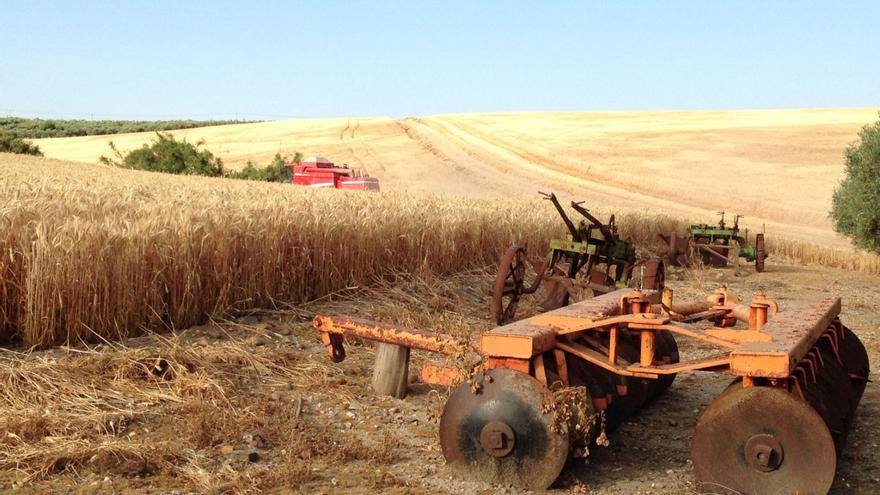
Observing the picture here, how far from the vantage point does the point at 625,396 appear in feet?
17.5

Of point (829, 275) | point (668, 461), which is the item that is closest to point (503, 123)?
point (829, 275)

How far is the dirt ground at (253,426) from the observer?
177 inches

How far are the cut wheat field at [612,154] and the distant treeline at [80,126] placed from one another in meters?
11.9

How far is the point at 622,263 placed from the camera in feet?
33.3

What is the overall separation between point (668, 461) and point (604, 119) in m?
53.9

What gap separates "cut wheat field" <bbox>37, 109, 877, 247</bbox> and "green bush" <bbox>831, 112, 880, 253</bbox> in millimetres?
6274

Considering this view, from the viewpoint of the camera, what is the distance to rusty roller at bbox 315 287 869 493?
4078mm

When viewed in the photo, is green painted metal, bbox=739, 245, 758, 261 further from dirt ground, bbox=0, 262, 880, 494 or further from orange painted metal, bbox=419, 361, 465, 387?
orange painted metal, bbox=419, 361, 465, 387

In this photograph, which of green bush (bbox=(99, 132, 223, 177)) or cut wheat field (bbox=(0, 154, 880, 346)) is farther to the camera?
green bush (bbox=(99, 132, 223, 177))

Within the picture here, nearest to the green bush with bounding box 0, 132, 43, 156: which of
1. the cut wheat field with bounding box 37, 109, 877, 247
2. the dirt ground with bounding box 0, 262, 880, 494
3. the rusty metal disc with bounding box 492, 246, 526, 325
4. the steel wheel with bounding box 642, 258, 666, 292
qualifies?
the cut wheat field with bounding box 37, 109, 877, 247

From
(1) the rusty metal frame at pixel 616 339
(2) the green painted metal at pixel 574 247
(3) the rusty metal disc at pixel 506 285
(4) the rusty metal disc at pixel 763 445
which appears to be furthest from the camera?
(2) the green painted metal at pixel 574 247

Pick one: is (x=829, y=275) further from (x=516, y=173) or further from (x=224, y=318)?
(x=516, y=173)

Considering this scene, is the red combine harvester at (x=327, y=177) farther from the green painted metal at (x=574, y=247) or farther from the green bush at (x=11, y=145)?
the green painted metal at (x=574, y=247)

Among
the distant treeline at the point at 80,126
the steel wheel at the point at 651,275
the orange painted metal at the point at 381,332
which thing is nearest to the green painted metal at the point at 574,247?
the steel wheel at the point at 651,275
